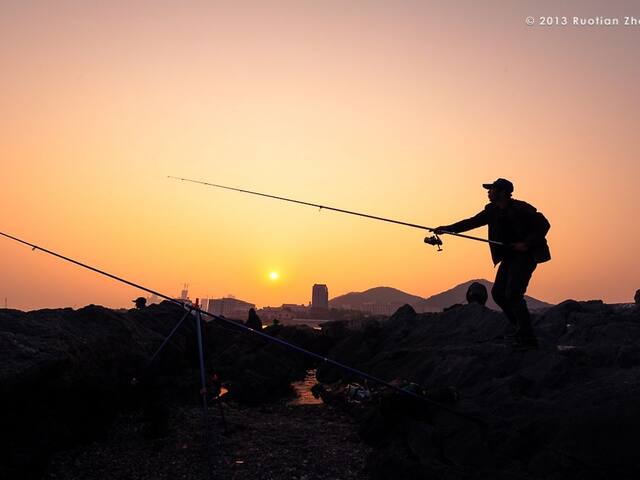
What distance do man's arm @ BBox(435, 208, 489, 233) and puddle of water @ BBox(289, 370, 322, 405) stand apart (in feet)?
19.1

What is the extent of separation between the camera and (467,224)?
8633 mm

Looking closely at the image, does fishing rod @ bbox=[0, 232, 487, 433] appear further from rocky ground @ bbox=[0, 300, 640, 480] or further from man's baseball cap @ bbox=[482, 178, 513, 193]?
man's baseball cap @ bbox=[482, 178, 513, 193]

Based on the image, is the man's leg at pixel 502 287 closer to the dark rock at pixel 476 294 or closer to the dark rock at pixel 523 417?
the dark rock at pixel 523 417

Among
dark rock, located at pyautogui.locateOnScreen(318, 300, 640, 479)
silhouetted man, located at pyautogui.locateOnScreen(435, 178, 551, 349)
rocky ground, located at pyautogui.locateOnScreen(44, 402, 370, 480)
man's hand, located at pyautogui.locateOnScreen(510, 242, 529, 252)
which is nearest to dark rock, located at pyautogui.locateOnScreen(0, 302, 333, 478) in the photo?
rocky ground, located at pyautogui.locateOnScreen(44, 402, 370, 480)

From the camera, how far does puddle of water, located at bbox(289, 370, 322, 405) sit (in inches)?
490

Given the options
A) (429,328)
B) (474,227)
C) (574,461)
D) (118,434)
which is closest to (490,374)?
(474,227)

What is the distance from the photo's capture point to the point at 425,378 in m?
9.58

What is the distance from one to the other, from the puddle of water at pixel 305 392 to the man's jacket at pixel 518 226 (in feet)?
20.6

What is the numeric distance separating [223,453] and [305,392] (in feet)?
25.4

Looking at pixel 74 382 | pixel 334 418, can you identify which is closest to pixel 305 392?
pixel 334 418

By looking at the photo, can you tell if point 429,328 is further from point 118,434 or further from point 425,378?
point 118,434

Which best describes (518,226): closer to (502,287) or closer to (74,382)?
(502,287)

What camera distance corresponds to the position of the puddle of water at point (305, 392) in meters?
12.5

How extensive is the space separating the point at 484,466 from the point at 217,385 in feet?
17.2
